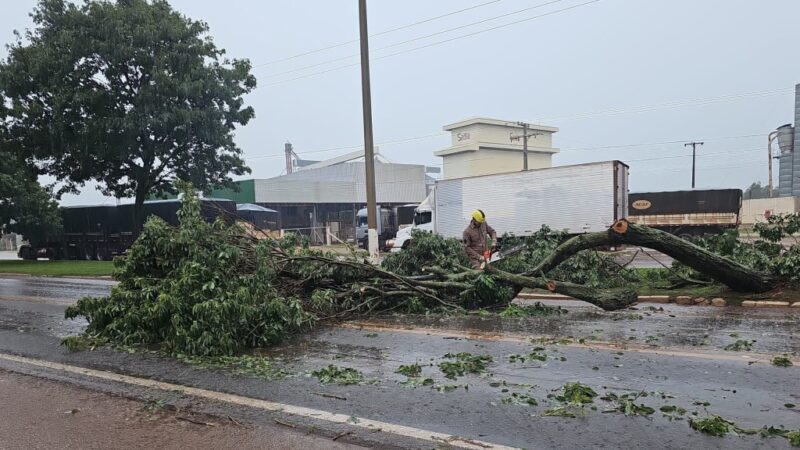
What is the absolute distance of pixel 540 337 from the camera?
673 cm

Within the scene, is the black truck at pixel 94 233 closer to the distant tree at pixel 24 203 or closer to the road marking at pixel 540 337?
the distant tree at pixel 24 203

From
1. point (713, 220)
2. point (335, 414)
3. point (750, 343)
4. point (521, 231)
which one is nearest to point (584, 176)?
point (521, 231)

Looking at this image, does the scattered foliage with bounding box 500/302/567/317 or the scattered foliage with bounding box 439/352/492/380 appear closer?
the scattered foliage with bounding box 439/352/492/380

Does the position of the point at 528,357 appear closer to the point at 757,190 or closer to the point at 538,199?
the point at 538,199

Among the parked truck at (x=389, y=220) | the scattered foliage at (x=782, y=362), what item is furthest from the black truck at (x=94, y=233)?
the scattered foliage at (x=782, y=362)

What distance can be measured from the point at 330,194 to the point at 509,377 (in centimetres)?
4448

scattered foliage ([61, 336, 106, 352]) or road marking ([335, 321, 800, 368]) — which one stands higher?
road marking ([335, 321, 800, 368])

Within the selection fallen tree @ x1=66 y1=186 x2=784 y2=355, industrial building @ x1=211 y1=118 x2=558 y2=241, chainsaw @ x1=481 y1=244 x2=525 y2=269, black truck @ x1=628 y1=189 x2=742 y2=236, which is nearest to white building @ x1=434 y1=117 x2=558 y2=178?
industrial building @ x1=211 y1=118 x2=558 y2=241

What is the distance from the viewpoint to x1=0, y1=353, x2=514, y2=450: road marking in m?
3.85

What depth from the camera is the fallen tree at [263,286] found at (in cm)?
679

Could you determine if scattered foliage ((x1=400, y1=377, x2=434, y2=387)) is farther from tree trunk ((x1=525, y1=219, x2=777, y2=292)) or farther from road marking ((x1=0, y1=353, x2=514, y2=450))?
tree trunk ((x1=525, y1=219, x2=777, y2=292))

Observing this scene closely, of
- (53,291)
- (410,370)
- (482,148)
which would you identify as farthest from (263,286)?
(482,148)

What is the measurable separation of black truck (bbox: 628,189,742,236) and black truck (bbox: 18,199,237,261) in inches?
929

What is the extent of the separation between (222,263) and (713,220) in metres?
24.6
